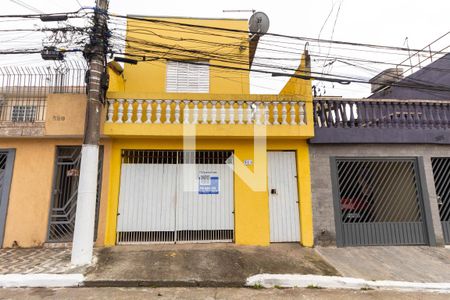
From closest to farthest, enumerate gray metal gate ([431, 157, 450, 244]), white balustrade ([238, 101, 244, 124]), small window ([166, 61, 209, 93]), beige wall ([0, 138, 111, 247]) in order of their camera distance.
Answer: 1. beige wall ([0, 138, 111, 247])
2. white balustrade ([238, 101, 244, 124])
3. gray metal gate ([431, 157, 450, 244])
4. small window ([166, 61, 209, 93])

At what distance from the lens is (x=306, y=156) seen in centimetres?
624

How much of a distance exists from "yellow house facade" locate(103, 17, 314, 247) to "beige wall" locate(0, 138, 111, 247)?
2.15 feet

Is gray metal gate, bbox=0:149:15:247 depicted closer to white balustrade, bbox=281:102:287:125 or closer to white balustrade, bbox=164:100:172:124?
white balustrade, bbox=164:100:172:124

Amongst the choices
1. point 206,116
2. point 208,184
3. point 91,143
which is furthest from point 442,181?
point 91,143

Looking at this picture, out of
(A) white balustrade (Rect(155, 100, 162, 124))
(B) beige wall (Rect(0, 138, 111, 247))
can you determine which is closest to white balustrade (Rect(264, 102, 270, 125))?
(A) white balustrade (Rect(155, 100, 162, 124))

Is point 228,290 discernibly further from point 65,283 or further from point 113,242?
point 113,242

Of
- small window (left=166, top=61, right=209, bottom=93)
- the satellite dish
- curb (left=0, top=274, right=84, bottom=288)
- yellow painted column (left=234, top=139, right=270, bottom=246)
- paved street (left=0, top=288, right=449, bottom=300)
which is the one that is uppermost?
the satellite dish

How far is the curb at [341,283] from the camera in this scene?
4207mm

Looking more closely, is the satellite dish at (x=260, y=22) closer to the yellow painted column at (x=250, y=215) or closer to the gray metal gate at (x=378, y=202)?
the yellow painted column at (x=250, y=215)

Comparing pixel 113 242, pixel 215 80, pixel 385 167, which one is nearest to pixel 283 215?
pixel 385 167

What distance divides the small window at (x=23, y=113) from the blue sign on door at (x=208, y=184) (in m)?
4.30

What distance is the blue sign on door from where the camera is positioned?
6167mm

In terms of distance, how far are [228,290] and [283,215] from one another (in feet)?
8.42

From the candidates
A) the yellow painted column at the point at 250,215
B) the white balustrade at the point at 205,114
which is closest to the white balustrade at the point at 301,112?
the yellow painted column at the point at 250,215
